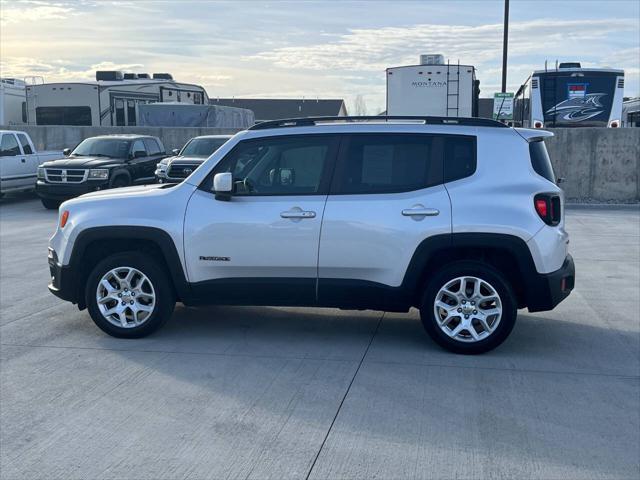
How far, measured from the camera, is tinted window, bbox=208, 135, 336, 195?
22.0 ft

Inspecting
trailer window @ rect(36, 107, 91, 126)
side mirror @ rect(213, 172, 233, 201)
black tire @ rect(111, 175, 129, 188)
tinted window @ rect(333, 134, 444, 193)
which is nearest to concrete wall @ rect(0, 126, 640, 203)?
black tire @ rect(111, 175, 129, 188)

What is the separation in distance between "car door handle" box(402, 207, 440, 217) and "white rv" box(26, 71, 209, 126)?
21.7m

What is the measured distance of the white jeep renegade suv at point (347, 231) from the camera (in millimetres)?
6363

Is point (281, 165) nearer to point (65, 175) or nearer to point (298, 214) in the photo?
point (298, 214)

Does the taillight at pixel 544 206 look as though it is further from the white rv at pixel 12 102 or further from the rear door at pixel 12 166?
the white rv at pixel 12 102

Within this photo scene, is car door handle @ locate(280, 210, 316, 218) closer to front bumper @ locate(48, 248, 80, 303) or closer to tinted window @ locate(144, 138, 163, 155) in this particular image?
front bumper @ locate(48, 248, 80, 303)

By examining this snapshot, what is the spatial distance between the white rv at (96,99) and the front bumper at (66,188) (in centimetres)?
885

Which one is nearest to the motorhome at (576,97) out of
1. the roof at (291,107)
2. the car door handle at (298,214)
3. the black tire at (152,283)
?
the car door handle at (298,214)

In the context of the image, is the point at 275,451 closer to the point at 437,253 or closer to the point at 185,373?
the point at 185,373

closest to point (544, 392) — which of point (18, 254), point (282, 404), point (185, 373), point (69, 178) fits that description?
point (282, 404)

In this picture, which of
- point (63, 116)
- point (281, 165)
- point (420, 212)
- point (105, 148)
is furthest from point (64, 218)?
point (63, 116)

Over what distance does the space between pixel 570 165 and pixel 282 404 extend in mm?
15846

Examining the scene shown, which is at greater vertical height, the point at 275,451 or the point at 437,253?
the point at 437,253

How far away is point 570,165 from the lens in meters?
19.5
